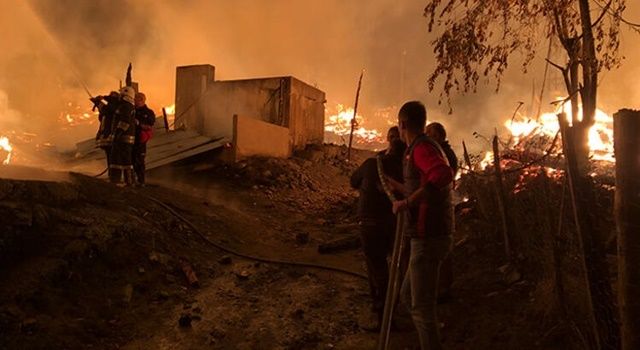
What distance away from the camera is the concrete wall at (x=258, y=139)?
13.8m

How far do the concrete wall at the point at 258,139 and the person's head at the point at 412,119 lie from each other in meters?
10.5

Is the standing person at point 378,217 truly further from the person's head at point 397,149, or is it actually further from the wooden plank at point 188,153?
the wooden plank at point 188,153

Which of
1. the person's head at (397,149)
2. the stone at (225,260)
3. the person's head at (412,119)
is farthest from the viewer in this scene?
the stone at (225,260)

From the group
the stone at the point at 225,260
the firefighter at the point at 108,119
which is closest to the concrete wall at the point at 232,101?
the firefighter at the point at 108,119

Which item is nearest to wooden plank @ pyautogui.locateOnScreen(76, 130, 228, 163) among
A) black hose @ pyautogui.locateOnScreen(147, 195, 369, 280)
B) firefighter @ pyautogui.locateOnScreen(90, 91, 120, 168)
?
firefighter @ pyautogui.locateOnScreen(90, 91, 120, 168)

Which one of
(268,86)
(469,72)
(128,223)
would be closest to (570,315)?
(469,72)

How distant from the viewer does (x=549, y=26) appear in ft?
22.3

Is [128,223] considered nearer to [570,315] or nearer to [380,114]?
[570,315]

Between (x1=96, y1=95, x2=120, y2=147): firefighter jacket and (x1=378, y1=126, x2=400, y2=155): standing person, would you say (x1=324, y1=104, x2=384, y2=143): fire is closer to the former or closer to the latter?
(x1=96, y1=95, x2=120, y2=147): firefighter jacket

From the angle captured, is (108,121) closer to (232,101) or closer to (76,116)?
(232,101)

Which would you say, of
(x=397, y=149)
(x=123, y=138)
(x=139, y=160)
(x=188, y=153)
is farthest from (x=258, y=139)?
(x=397, y=149)

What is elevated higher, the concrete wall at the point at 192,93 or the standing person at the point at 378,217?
the concrete wall at the point at 192,93

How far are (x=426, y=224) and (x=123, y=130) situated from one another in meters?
7.08

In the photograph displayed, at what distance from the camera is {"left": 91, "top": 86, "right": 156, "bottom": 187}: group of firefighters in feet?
28.2
